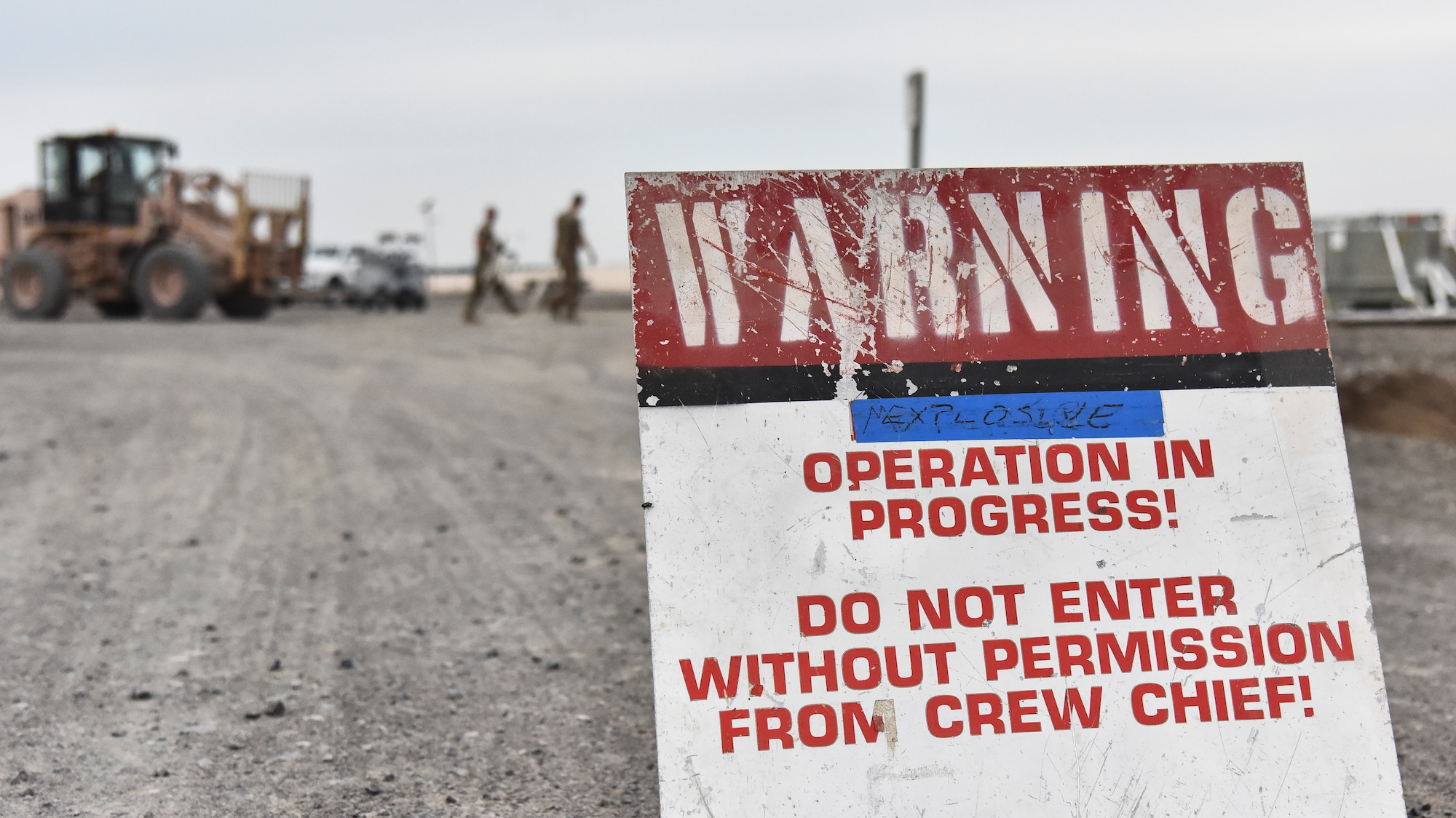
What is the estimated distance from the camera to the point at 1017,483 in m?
2.47

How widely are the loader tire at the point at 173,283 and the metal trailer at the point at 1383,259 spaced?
689 inches

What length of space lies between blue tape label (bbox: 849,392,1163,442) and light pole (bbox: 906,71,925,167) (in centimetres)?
741

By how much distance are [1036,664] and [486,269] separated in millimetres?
17528

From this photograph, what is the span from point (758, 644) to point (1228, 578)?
955 mm

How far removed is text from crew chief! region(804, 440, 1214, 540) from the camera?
7.99ft

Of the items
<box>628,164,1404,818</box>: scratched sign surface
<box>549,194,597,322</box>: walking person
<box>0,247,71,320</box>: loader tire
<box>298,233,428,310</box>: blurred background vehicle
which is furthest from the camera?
<box>298,233,428,310</box>: blurred background vehicle

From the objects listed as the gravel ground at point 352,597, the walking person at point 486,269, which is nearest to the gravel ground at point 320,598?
the gravel ground at point 352,597

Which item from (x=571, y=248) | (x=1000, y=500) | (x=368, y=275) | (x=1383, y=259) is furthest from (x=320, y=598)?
(x=368, y=275)

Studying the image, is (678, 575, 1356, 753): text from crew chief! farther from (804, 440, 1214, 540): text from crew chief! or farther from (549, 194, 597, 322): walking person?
(549, 194, 597, 322): walking person

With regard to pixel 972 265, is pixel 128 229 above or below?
above

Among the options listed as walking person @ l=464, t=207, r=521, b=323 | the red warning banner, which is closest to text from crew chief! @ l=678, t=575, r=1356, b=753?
the red warning banner

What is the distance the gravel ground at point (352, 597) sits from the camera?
356cm

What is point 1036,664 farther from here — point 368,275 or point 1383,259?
point 368,275

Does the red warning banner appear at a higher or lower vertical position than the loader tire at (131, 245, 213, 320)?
lower
